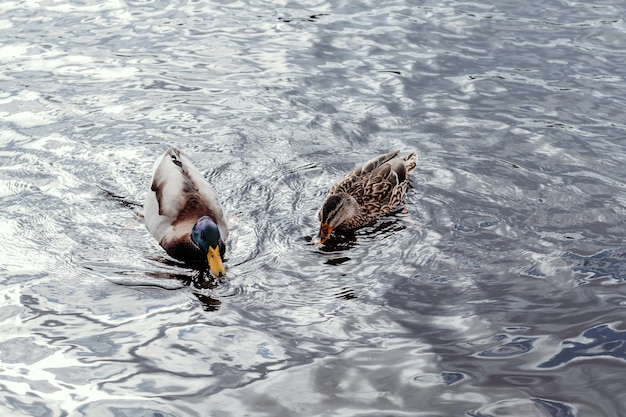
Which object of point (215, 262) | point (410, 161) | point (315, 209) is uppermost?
point (410, 161)

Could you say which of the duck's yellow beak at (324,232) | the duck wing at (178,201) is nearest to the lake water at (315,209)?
the duck's yellow beak at (324,232)

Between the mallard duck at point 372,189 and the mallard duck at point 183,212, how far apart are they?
42.4 inches

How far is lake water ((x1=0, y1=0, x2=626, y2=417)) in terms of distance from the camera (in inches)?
237

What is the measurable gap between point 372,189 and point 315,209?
0.61 m

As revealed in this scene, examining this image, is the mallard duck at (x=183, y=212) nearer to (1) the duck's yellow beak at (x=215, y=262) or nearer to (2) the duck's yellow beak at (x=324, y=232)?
(1) the duck's yellow beak at (x=215, y=262)

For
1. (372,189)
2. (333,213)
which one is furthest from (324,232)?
(372,189)

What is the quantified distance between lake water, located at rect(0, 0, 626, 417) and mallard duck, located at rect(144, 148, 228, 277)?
20 cm

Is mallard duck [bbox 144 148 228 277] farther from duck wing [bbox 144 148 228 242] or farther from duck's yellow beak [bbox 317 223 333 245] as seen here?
duck's yellow beak [bbox 317 223 333 245]

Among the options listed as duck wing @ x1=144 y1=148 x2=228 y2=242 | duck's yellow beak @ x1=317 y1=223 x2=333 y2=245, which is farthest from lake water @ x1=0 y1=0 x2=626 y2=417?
duck wing @ x1=144 y1=148 x2=228 y2=242

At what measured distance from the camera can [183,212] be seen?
27.3 ft

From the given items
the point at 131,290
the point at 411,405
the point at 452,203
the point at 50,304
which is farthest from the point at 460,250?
A: the point at 50,304

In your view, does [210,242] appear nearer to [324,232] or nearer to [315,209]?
[324,232]

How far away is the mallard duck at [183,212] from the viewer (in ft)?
25.1

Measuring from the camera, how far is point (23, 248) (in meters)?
7.75
